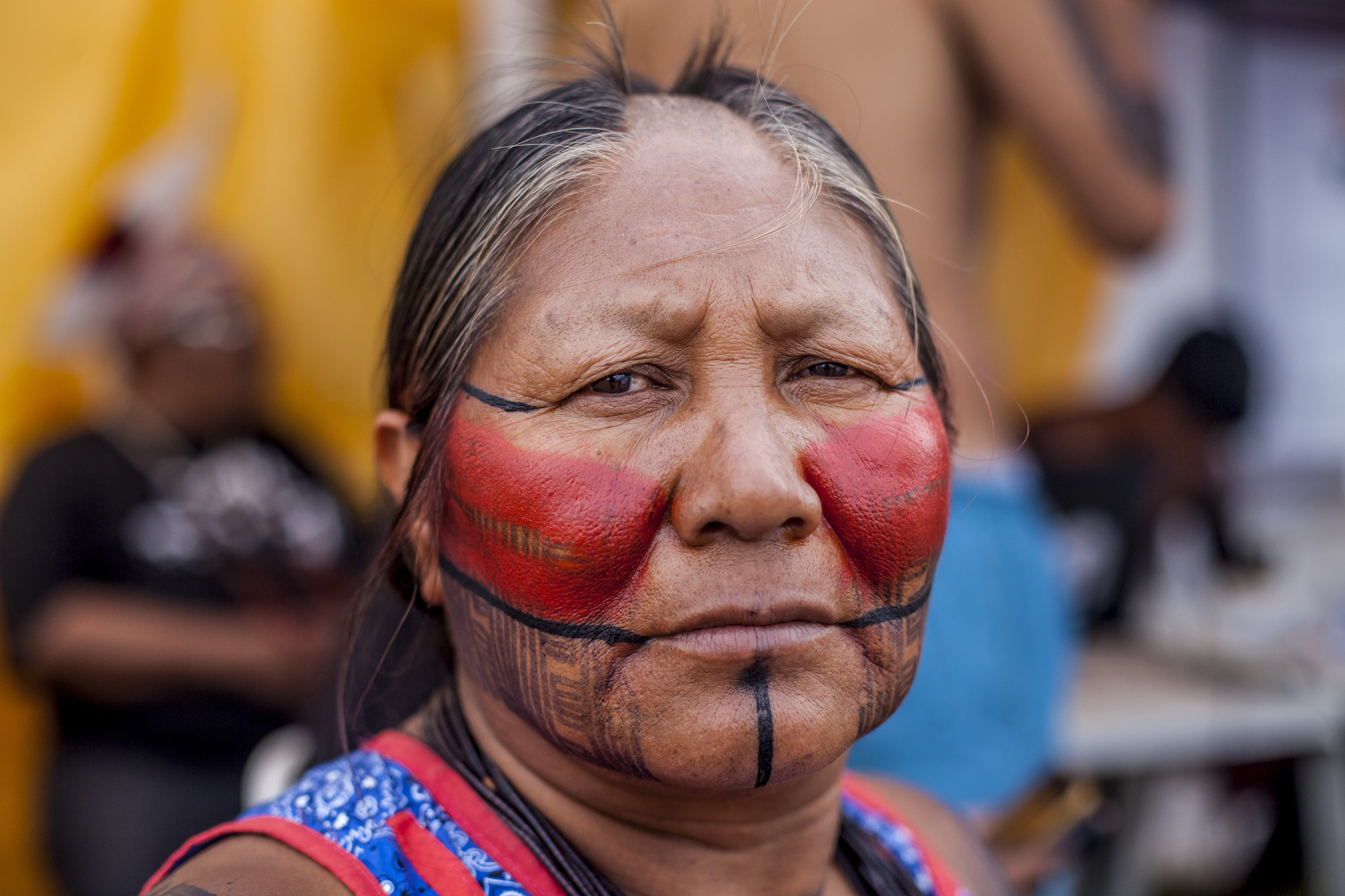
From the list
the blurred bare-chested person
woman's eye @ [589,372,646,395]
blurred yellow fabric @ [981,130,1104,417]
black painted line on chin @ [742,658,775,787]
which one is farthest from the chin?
blurred yellow fabric @ [981,130,1104,417]

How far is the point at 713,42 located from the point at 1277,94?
5.22m

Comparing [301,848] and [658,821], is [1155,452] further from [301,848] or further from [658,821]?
[301,848]

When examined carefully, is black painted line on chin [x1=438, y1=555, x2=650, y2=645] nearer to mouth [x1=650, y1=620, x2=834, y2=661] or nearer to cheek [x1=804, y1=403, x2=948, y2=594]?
mouth [x1=650, y1=620, x2=834, y2=661]

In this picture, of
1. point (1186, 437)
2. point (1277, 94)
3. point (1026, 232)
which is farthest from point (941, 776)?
point (1277, 94)

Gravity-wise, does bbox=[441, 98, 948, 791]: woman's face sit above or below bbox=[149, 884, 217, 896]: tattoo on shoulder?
above

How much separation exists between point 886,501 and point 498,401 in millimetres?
381

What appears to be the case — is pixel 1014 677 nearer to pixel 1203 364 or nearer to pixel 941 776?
pixel 941 776

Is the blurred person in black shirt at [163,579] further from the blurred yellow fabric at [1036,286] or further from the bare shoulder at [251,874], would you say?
the blurred yellow fabric at [1036,286]

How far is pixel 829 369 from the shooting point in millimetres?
1113

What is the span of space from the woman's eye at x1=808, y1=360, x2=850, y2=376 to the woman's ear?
43cm

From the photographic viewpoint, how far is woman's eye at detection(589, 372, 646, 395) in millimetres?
1049

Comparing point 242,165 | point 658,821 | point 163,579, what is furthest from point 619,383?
point 242,165

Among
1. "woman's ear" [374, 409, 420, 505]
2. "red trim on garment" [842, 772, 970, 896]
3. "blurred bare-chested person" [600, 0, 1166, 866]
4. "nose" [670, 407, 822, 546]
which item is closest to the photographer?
"nose" [670, 407, 822, 546]

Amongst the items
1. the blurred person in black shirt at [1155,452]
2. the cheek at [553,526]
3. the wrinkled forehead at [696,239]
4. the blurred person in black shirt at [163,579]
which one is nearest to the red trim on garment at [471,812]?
the cheek at [553,526]
